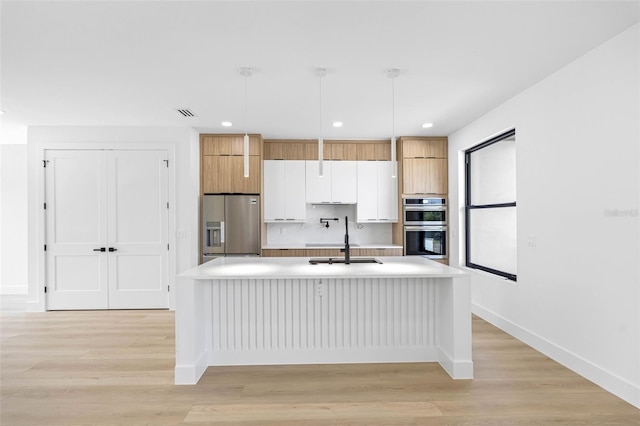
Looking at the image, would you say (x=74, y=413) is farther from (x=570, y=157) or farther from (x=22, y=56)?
(x=570, y=157)

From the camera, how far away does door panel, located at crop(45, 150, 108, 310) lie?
4.88 metres

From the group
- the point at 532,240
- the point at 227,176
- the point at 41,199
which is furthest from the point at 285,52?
the point at 41,199

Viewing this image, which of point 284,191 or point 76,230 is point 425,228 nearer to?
point 284,191

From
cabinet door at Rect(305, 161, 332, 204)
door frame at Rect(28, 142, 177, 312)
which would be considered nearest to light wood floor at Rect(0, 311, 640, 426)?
door frame at Rect(28, 142, 177, 312)

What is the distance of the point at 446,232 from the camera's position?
17.4ft

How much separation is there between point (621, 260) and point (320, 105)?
294 cm

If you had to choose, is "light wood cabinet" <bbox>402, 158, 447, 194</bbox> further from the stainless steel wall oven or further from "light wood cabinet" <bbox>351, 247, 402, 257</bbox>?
"light wood cabinet" <bbox>351, 247, 402, 257</bbox>

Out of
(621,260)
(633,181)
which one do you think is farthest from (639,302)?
(633,181)

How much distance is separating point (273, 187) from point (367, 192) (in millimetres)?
1491

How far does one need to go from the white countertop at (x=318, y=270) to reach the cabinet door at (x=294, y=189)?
2142 millimetres

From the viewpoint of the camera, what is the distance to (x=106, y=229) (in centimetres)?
490

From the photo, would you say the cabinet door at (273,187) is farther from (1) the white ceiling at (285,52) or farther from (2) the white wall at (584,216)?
(2) the white wall at (584,216)

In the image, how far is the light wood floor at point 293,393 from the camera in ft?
7.30

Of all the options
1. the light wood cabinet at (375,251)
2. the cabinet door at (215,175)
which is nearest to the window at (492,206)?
the light wood cabinet at (375,251)
